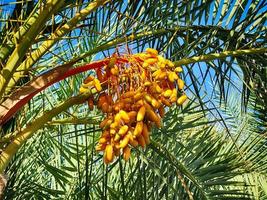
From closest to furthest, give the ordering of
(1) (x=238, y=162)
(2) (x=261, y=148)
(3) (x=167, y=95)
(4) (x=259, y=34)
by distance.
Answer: (3) (x=167, y=95), (4) (x=259, y=34), (1) (x=238, y=162), (2) (x=261, y=148)

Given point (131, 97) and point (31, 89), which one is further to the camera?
point (31, 89)

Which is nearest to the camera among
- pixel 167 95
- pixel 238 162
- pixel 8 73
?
pixel 167 95

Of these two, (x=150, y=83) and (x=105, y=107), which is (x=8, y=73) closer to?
(x=105, y=107)

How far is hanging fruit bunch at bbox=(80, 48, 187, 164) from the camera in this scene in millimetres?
1570

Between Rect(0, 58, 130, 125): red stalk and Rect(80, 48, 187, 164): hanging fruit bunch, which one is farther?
Rect(0, 58, 130, 125): red stalk

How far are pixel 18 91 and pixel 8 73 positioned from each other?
3.1 inches

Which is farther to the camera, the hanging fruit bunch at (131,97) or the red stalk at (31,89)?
the red stalk at (31,89)

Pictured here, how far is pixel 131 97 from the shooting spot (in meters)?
1.62

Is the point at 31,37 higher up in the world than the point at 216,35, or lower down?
lower down

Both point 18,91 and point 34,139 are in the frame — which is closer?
point 18,91

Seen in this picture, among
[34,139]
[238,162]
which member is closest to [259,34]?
[238,162]

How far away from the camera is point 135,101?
1.61m

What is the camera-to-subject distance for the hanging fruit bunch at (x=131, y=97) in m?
1.57

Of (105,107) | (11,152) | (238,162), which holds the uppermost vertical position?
(238,162)
